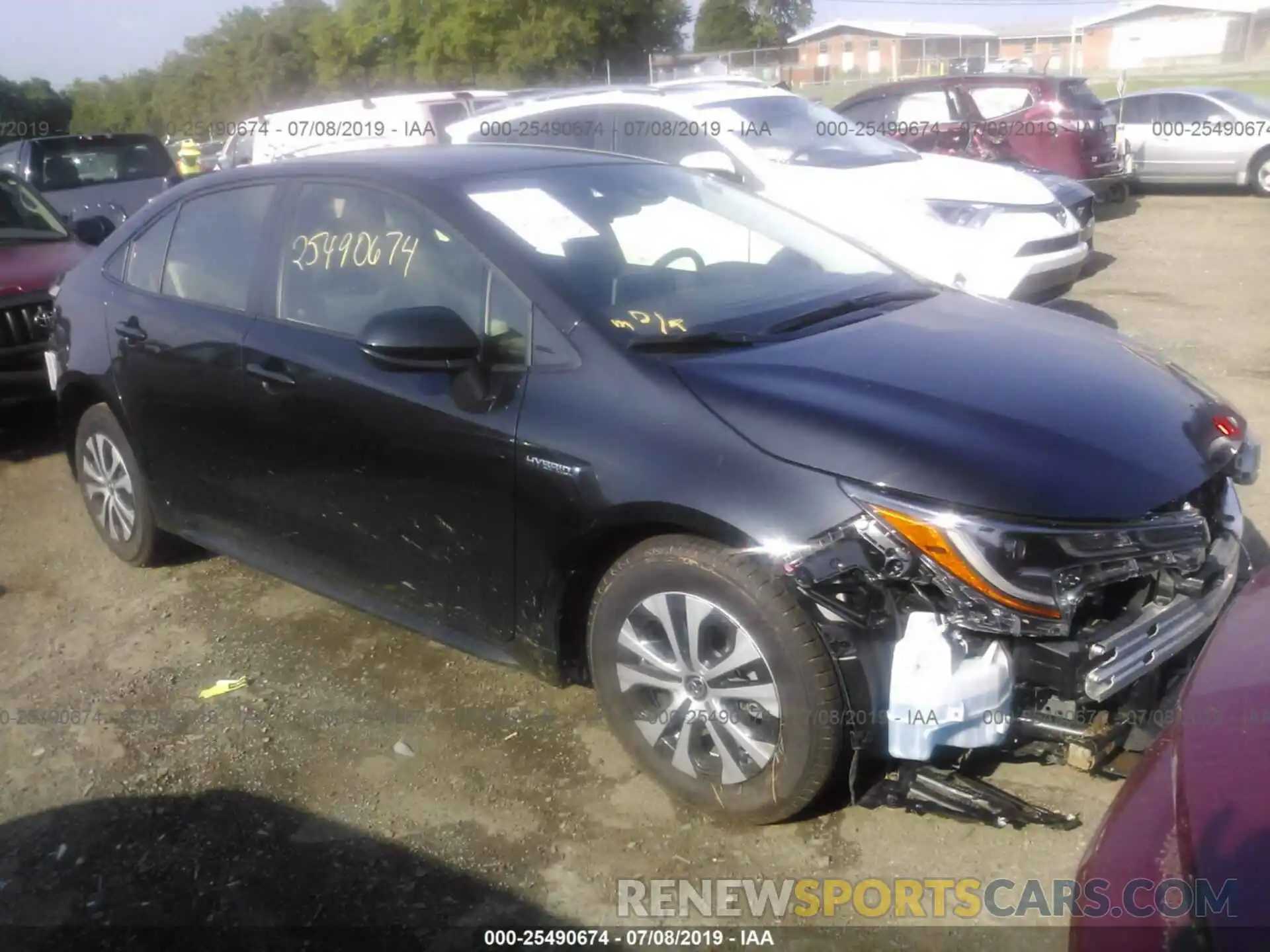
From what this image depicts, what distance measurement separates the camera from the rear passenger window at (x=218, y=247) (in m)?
4.09

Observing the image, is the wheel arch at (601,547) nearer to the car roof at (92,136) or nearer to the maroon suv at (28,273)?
the maroon suv at (28,273)

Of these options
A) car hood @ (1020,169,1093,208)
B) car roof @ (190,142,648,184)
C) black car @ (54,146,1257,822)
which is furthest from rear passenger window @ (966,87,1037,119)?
car roof @ (190,142,648,184)

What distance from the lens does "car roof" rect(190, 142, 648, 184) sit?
12.3 feet

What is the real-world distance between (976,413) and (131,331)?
10.6 feet

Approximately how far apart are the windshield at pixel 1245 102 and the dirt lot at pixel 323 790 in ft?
39.9

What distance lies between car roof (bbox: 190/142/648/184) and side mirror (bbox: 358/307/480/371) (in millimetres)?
611

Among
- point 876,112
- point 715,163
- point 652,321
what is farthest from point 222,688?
point 876,112

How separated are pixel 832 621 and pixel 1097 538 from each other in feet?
2.06

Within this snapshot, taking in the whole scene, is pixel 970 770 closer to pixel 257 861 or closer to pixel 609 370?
pixel 609 370

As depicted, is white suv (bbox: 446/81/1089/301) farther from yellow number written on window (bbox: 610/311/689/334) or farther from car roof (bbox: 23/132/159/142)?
car roof (bbox: 23/132/159/142)

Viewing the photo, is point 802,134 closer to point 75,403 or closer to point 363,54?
point 75,403

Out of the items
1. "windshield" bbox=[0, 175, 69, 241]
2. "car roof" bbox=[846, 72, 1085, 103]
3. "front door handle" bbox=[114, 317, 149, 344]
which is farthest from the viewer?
"car roof" bbox=[846, 72, 1085, 103]

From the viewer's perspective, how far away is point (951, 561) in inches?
103

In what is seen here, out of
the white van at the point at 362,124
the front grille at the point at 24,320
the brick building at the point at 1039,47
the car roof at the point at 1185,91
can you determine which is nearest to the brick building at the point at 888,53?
the brick building at the point at 1039,47
